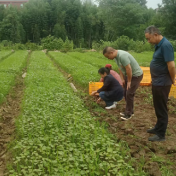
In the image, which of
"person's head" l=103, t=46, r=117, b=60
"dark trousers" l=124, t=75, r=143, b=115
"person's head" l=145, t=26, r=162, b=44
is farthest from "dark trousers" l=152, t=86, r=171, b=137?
"person's head" l=103, t=46, r=117, b=60

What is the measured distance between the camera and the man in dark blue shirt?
3689 millimetres

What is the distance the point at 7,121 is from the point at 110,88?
2.97 m

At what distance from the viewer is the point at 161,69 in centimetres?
385

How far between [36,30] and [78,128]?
64207 mm

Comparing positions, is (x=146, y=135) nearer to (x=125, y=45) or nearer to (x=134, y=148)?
(x=134, y=148)

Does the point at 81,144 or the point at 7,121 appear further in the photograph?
the point at 7,121

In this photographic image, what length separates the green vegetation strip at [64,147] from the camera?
10.6ft

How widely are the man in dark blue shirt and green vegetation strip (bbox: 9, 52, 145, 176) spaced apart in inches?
40.7

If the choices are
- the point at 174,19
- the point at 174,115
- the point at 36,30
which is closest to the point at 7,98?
the point at 174,115

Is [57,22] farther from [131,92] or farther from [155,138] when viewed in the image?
[155,138]

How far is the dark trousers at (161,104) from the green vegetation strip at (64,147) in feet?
2.88

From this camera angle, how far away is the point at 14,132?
4.78 meters

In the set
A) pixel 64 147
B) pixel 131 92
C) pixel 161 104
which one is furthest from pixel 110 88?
pixel 64 147

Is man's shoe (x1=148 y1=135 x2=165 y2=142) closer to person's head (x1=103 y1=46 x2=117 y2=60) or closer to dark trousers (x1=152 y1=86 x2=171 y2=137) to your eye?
dark trousers (x1=152 y1=86 x2=171 y2=137)
